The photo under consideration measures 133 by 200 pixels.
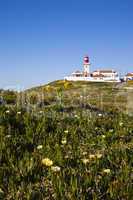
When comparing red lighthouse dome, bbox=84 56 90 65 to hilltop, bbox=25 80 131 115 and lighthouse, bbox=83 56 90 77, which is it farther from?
hilltop, bbox=25 80 131 115

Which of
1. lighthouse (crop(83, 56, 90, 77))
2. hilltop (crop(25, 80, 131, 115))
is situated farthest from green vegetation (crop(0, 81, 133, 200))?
lighthouse (crop(83, 56, 90, 77))

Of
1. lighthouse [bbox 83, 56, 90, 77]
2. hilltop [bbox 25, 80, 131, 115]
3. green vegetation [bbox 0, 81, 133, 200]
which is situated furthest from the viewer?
lighthouse [bbox 83, 56, 90, 77]

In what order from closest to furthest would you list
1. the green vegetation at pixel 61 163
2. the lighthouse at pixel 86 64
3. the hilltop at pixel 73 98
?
1. the green vegetation at pixel 61 163
2. the hilltop at pixel 73 98
3. the lighthouse at pixel 86 64

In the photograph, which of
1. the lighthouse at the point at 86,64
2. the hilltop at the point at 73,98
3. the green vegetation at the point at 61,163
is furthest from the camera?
the lighthouse at the point at 86,64

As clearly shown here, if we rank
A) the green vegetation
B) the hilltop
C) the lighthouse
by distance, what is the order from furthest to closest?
the lighthouse, the hilltop, the green vegetation

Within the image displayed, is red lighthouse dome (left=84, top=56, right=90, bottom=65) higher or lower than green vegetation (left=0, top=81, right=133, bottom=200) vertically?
higher

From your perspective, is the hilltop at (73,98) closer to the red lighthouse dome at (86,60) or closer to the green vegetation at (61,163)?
the green vegetation at (61,163)

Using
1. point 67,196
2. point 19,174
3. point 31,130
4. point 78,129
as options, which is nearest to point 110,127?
point 78,129

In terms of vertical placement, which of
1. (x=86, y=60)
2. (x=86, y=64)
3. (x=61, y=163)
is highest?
(x=86, y=60)

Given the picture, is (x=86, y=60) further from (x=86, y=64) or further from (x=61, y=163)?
(x=61, y=163)

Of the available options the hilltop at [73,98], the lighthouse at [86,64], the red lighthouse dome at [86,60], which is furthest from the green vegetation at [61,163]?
the red lighthouse dome at [86,60]

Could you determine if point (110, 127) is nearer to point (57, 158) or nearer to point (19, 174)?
point (57, 158)

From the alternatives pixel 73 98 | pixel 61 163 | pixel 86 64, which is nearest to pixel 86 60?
pixel 86 64

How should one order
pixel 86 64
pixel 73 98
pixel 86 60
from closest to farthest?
pixel 73 98 → pixel 86 60 → pixel 86 64
